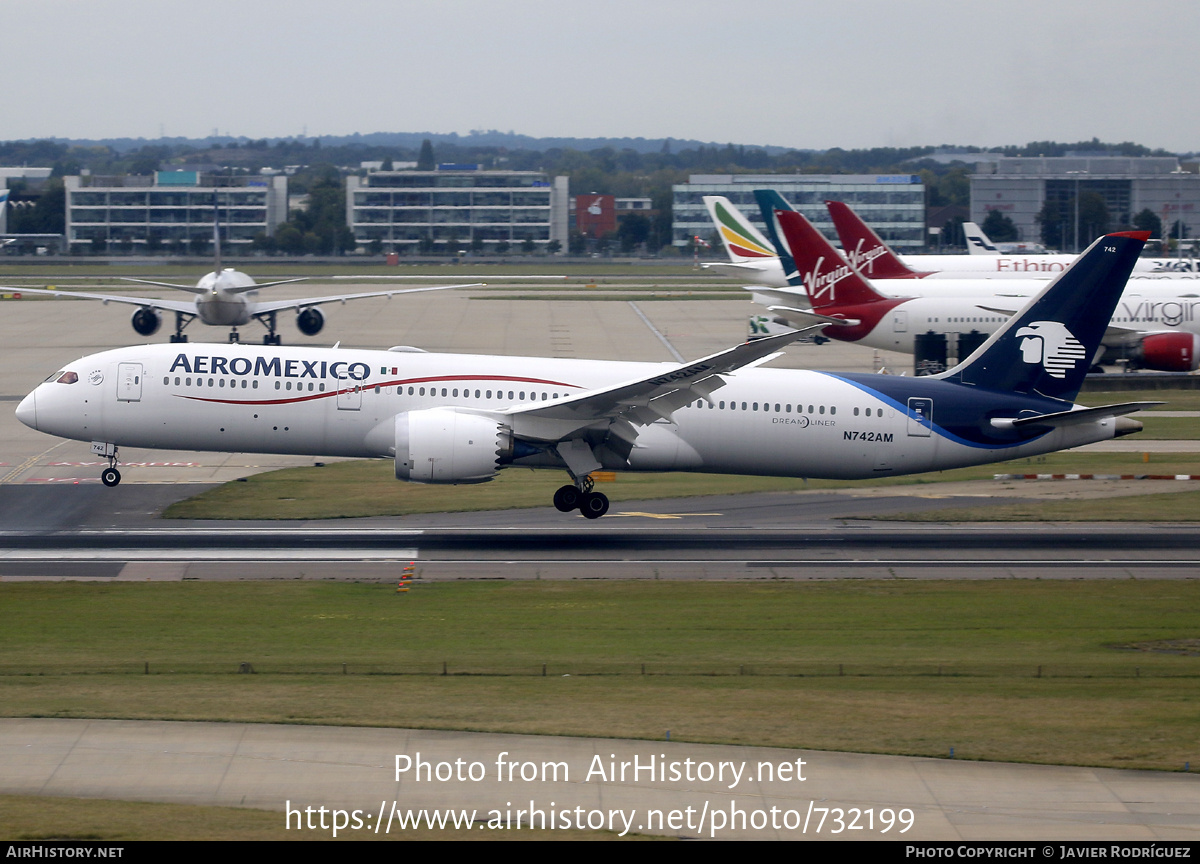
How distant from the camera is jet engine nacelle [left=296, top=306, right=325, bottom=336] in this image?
77.4 meters

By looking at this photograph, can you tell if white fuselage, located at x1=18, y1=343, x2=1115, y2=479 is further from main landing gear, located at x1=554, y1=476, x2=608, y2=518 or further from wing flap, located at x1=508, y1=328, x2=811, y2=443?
main landing gear, located at x1=554, y1=476, x2=608, y2=518

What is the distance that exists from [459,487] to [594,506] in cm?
734

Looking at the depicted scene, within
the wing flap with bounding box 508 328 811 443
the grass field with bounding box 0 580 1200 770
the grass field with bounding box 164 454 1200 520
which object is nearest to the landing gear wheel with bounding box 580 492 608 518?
the wing flap with bounding box 508 328 811 443

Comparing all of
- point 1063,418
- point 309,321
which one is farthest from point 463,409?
point 309,321

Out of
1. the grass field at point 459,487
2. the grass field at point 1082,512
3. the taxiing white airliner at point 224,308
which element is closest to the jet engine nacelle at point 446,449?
the grass field at point 459,487

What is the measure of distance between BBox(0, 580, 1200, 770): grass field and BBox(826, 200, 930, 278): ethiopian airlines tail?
44.8m

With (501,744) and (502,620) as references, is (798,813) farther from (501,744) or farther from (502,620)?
(502,620)

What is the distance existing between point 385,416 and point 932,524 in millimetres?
15772

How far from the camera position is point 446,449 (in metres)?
32.1

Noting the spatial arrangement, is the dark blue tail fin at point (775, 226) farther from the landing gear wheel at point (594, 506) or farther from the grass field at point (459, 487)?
the landing gear wheel at point (594, 506)

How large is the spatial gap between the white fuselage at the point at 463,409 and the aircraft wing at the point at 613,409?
0.65 metres

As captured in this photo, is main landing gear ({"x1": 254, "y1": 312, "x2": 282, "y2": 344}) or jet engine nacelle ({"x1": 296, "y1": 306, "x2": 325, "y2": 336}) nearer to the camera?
main landing gear ({"x1": 254, "y1": 312, "x2": 282, "y2": 344})

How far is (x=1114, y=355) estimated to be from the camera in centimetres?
6875

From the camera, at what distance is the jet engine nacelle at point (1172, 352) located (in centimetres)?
6631
